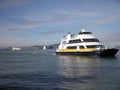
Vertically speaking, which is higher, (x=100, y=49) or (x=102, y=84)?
(x=100, y=49)

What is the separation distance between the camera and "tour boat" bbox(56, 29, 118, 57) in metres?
43.1

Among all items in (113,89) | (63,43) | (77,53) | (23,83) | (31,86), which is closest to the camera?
(113,89)

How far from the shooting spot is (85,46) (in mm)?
45750

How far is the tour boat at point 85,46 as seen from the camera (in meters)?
43.1

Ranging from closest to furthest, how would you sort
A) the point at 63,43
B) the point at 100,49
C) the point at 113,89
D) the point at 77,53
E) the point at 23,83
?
1. the point at 113,89
2. the point at 23,83
3. the point at 100,49
4. the point at 77,53
5. the point at 63,43

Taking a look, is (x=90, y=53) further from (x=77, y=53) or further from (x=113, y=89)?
(x=113, y=89)

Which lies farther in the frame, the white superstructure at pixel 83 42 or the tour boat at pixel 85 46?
the white superstructure at pixel 83 42

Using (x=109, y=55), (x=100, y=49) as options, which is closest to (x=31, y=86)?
(x=100, y=49)

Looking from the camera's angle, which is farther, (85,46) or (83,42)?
(83,42)

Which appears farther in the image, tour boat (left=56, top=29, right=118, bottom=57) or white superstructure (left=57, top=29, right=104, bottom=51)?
white superstructure (left=57, top=29, right=104, bottom=51)

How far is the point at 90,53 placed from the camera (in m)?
44.1

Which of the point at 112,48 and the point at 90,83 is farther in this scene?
the point at 112,48

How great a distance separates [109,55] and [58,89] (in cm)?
3217

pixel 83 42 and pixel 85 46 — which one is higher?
pixel 83 42
